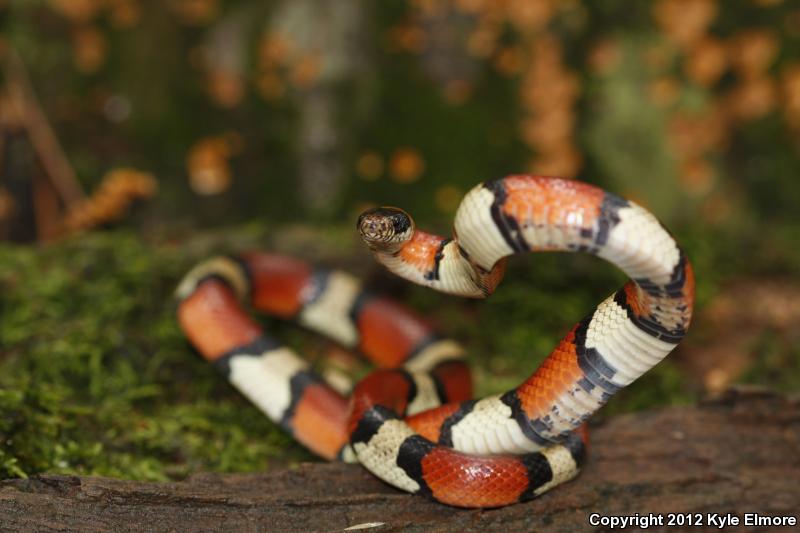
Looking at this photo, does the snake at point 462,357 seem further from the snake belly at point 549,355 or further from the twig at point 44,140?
the twig at point 44,140

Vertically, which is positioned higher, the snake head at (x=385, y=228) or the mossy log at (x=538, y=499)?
the snake head at (x=385, y=228)

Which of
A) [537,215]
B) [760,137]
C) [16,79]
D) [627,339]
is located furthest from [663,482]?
[16,79]

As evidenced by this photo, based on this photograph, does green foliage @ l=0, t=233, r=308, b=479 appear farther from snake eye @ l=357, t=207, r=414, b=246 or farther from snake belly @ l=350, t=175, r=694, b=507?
snake eye @ l=357, t=207, r=414, b=246

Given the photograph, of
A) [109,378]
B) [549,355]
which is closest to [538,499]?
[549,355]

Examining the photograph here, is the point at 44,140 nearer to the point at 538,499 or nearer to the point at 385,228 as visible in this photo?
the point at 385,228

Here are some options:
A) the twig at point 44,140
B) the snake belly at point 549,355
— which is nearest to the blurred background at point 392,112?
the twig at point 44,140

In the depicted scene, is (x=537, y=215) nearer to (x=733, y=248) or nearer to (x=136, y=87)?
(x=733, y=248)
